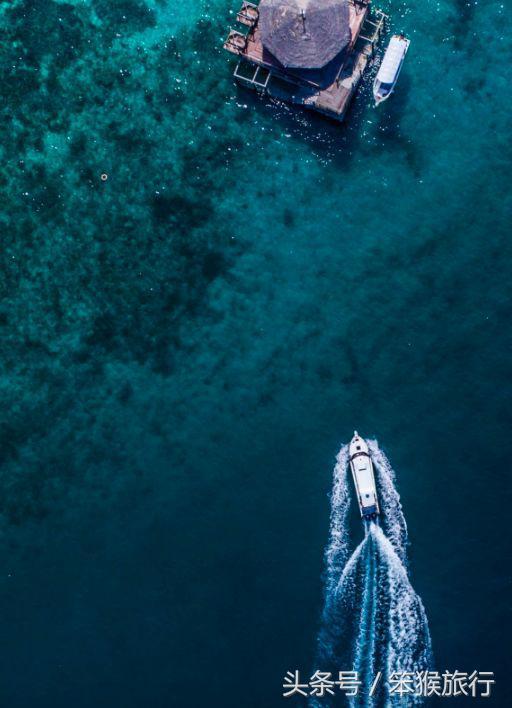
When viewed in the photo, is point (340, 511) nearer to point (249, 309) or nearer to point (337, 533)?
point (337, 533)

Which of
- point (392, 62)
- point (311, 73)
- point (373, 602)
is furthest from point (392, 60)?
point (373, 602)

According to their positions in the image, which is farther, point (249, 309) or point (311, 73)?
point (249, 309)

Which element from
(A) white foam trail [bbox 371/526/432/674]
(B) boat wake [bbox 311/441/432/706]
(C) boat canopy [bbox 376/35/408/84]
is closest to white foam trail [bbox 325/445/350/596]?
(B) boat wake [bbox 311/441/432/706]

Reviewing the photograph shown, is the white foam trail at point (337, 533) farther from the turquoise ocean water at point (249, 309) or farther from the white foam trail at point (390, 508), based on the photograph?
the white foam trail at point (390, 508)

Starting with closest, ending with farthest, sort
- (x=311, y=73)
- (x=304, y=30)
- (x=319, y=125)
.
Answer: (x=304, y=30) < (x=311, y=73) < (x=319, y=125)

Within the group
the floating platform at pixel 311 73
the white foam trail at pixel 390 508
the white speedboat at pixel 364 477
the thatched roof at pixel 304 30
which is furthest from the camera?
the white foam trail at pixel 390 508

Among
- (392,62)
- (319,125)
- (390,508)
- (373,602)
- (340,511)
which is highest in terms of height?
(392,62)

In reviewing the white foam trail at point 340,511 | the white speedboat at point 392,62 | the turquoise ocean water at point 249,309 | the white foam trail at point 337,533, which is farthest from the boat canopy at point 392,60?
the white foam trail at point 340,511

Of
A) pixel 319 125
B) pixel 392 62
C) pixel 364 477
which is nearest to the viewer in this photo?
Answer: pixel 392 62
